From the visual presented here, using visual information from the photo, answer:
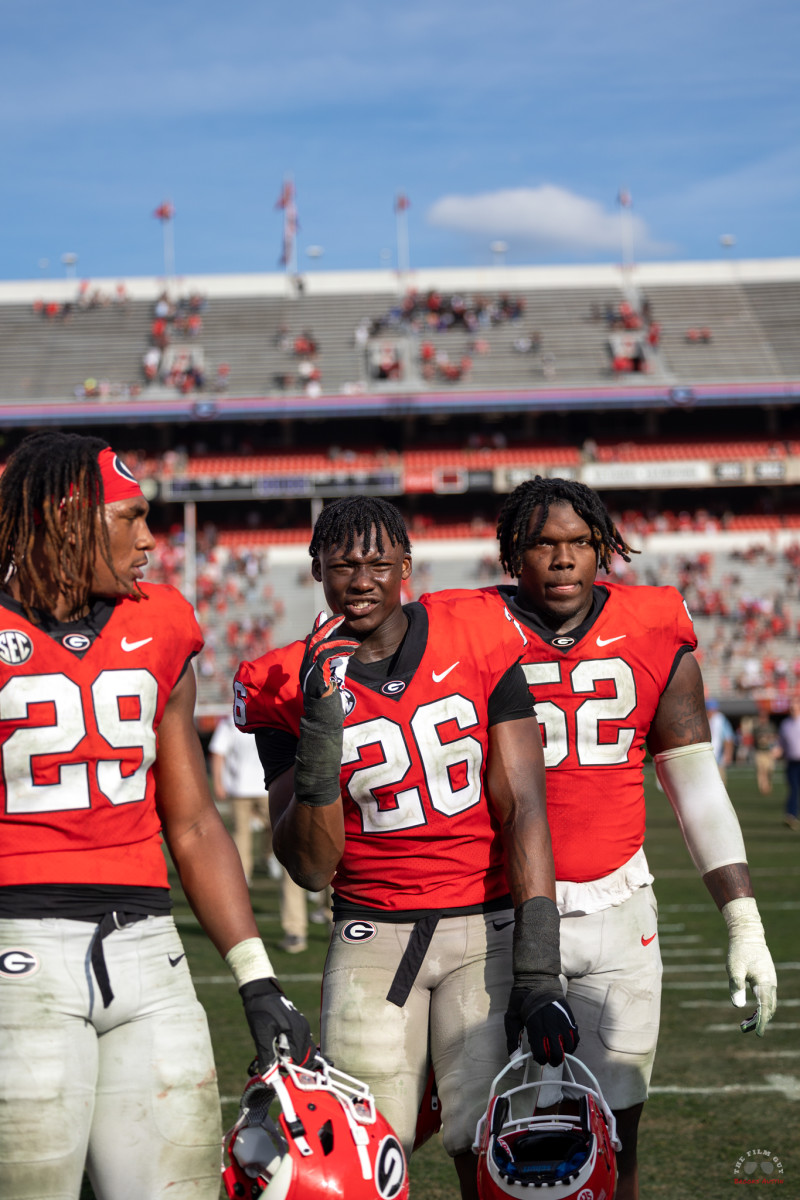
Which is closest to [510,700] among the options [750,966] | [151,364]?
[750,966]

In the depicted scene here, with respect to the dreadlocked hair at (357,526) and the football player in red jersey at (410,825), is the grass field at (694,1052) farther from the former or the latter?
the dreadlocked hair at (357,526)

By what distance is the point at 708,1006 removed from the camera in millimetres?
6844

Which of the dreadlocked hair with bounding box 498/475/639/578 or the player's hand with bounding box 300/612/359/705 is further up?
the dreadlocked hair with bounding box 498/475/639/578

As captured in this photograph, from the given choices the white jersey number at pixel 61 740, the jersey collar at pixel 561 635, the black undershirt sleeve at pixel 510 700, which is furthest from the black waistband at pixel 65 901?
the jersey collar at pixel 561 635

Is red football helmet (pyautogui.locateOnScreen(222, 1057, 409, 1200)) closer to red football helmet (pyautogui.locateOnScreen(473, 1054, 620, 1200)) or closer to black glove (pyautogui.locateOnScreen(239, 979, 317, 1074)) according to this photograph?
black glove (pyautogui.locateOnScreen(239, 979, 317, 1074))

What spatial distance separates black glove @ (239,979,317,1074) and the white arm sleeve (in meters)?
1.36

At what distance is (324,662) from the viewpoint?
9.14 feet

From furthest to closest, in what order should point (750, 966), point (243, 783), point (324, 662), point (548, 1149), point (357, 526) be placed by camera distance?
1. point (243, 783)
2. point (750, 966)
3. point (357, 526)
4. point (324, 662)
5. point (548, 1149)

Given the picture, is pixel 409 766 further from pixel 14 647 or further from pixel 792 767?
pixel 792 767

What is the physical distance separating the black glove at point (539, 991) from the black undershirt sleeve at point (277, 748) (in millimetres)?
644

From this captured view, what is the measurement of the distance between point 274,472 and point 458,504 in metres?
4.77

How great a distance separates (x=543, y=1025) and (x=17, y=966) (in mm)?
1056

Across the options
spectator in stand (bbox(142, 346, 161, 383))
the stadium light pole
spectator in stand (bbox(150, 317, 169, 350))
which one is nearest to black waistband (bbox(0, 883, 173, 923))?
the stadium light pole

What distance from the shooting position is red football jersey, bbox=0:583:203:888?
2.42 metres
